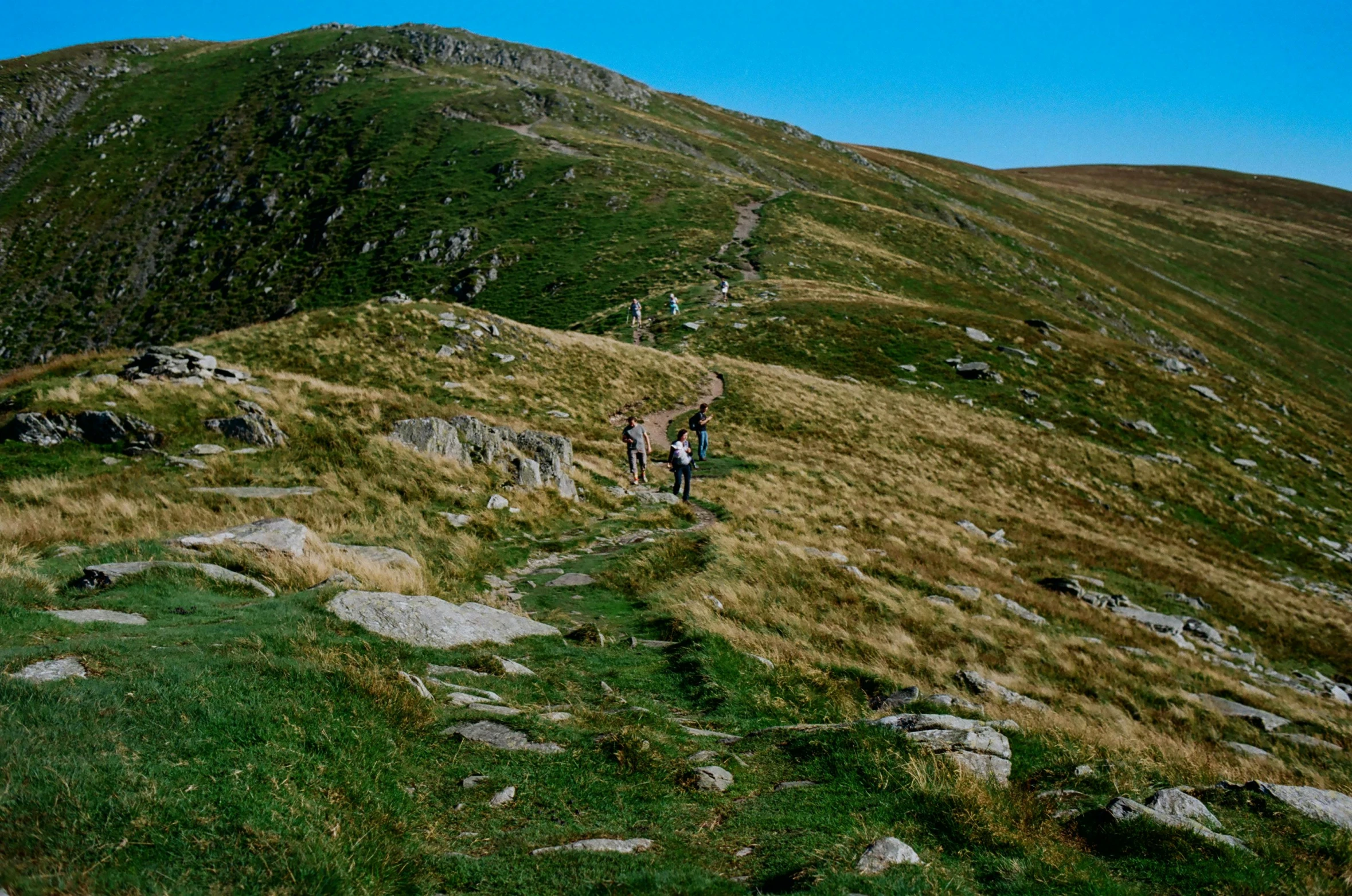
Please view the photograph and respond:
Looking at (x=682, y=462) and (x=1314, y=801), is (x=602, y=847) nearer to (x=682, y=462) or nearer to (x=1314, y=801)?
(x=1314, y=801)

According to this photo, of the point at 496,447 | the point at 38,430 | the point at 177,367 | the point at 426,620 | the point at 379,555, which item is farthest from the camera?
the point at 496,447

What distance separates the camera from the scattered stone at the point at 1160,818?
6711mm

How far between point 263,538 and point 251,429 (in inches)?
292

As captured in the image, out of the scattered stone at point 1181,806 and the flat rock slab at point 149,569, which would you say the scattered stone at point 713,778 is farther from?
the flat rock slab at point 149,569

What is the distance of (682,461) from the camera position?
22672 millimetres

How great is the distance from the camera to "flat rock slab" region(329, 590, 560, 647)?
994 centimetres

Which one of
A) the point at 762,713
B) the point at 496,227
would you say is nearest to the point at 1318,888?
the point at 762,713

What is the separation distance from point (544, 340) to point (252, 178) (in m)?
73.7

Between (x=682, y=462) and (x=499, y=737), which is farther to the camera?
(x=682, y=462)

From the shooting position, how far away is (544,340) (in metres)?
39.0

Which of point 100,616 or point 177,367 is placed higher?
point 177,367

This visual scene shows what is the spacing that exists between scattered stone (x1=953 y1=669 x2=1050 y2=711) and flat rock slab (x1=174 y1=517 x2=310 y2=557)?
12.5 m

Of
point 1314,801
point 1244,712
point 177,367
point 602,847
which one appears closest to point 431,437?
point 177,367

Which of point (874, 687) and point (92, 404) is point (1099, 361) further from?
point (92, 404)
